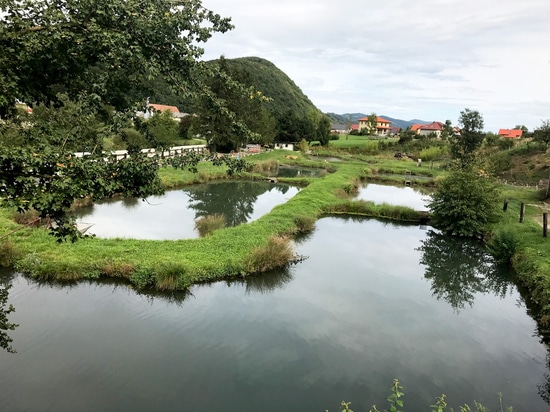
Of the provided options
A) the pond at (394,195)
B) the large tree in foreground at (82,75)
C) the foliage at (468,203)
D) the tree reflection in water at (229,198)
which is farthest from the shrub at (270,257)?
the pond at (394,195)

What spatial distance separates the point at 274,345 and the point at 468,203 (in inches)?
721

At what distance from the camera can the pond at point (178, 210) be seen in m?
21.6

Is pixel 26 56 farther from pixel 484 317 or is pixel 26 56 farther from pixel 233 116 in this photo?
pixel 484 317

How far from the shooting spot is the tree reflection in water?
89.7ft

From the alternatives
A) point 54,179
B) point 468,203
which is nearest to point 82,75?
point 54,179

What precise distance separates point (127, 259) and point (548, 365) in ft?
50.1

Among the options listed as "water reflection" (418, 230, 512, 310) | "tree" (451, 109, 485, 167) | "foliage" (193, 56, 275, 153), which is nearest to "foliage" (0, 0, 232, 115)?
"water reflection" (418, 230, 512, 310)

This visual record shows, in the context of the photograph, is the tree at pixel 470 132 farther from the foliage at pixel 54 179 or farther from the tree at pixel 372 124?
the tree at pixel 372 124

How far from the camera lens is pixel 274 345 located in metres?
11.7

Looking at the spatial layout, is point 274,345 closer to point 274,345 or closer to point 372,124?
point 274,345

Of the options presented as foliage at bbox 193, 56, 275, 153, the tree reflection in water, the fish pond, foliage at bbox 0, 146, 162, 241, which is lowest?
the fish pond

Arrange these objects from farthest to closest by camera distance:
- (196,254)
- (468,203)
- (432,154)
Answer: (432,154), (468,203), (196,254)

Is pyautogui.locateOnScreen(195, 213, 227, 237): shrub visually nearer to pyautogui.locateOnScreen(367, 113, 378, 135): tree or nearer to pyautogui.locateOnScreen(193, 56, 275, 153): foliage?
pyautogui.locateOnScreen(193, 56, 275, 153): foliage

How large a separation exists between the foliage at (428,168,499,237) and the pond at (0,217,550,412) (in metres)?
6.85
